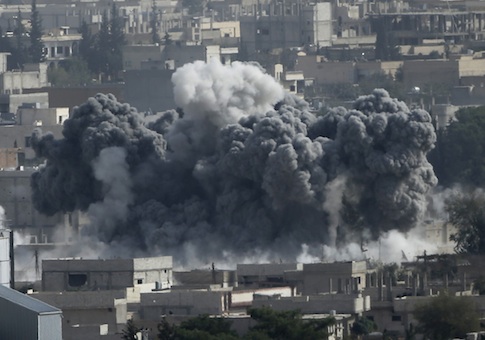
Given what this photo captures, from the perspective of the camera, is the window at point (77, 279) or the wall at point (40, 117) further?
the wall at point (40, 117)

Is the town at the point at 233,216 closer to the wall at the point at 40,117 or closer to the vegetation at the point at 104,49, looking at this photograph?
the wall at the point at 40,117

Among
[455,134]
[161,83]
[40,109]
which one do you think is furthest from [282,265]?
[161,83]

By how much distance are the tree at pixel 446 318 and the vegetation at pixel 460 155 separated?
34898 mm

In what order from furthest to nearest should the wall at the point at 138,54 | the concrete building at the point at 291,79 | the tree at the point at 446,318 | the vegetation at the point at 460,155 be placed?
1. the wall at the point at 138,54
2. the concrete building at the point at 291,79
3. the vegetation at the point at 460,155
4. the tree at the point at 446,318

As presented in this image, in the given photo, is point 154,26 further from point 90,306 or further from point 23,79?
point 90,306

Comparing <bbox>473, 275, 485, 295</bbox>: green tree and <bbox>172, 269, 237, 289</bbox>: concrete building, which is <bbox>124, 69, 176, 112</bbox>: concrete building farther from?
<bbox>473, 275, 485, 295</bbox>: green tree

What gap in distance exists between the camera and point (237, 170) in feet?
285

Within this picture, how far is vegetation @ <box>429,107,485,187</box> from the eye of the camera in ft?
332

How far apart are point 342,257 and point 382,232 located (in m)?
2.75

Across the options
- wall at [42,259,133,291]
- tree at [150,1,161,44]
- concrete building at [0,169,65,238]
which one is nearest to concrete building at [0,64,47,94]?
tree at [150,1,161,44]

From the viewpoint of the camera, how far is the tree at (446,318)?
205 ft

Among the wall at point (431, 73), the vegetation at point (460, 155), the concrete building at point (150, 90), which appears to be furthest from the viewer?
the wall at point (431, 73)

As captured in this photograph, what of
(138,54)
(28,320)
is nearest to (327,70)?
(138,54)

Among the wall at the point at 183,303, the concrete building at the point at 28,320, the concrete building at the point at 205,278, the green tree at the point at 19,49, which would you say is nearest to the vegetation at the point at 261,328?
the wall at the point at 183,303
